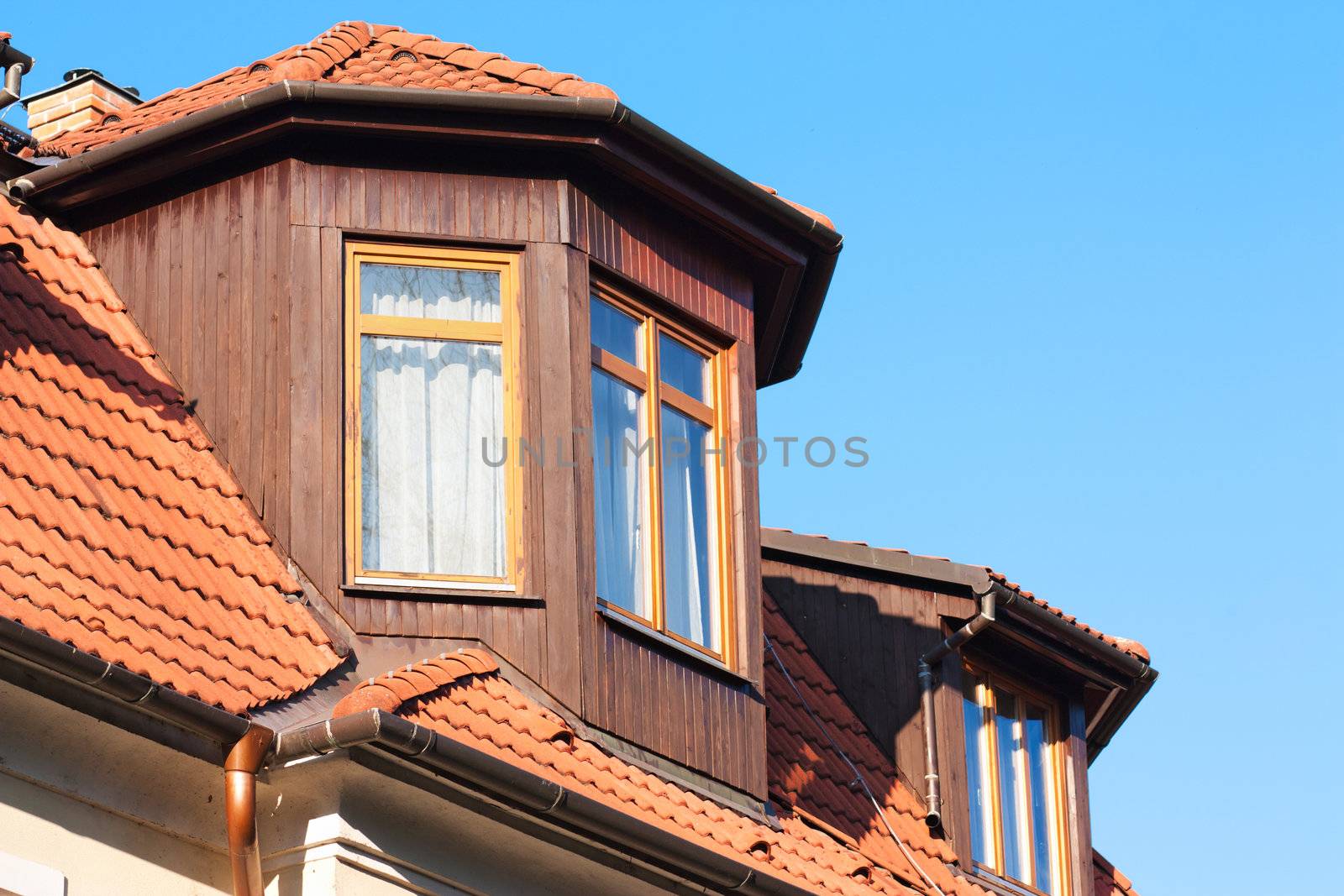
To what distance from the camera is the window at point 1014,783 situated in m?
14.6

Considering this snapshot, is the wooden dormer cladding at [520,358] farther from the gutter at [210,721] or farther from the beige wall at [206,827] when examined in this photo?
the gutter at [210,721]

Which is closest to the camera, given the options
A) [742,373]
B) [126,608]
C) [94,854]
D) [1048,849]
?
[94,854]

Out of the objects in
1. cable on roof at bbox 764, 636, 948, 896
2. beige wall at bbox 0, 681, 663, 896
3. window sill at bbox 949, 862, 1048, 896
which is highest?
cable on roof at bbox 764, 636, 948, 896

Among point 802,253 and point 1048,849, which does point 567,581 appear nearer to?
point 802,253

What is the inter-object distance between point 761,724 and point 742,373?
6.29ft

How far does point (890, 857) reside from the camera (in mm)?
13367

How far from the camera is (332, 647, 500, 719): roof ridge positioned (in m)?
9.70

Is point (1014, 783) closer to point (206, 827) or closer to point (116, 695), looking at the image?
point (206, 827)

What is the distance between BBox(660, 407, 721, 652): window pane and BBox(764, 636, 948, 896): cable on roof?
2.09m

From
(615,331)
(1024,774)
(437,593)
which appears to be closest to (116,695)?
(437,593)

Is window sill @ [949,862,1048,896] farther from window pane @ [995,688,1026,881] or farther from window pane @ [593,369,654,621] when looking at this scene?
window pane @ [593,369,654,621]

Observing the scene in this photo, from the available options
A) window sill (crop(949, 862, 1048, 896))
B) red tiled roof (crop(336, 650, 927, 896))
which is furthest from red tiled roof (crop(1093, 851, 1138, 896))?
red tiled roof (crop(336, 650, 927, 896))

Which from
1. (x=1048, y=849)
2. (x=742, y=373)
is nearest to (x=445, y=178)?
(x=742, y=373)

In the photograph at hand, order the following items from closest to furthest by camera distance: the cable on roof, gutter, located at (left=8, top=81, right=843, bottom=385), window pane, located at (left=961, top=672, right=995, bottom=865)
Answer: gutter, located at (left=8, top=81, right=843, bottom=385) → the cable on roof → window pane, located at (left=961, top=672, right=995, bottom=865)
